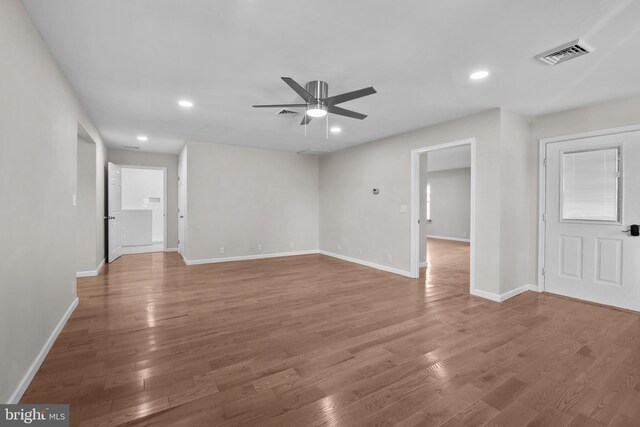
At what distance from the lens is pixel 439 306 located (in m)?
3.68

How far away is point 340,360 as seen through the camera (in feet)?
7.74

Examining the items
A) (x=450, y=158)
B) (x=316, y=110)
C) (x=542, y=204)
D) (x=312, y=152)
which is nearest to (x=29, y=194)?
(x=316, y=110)

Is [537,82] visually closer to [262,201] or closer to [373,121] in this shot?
[373,121]

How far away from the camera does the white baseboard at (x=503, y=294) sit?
3.88 meters

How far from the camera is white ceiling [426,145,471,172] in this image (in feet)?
24.5

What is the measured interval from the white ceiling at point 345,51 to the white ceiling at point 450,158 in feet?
11.3

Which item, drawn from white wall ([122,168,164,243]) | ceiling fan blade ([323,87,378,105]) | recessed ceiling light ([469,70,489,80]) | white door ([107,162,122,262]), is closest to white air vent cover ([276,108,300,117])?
ceiling fan blade ([323,87,378,105])

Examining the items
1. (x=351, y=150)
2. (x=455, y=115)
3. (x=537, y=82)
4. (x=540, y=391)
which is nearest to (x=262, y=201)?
(x=351, y=150)

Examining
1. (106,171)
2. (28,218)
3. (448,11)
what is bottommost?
(28,218)

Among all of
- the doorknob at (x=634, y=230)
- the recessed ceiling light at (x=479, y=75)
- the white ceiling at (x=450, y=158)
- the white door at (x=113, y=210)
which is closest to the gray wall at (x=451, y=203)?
the white ceiling at (x=450, y=158)

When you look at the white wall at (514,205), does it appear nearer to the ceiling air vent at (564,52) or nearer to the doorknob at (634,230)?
the doorknob at (634,230)

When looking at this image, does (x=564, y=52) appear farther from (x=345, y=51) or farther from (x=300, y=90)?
(x=300, y=90)

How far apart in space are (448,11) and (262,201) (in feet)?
18.5

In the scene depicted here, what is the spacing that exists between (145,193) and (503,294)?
32.9ft
